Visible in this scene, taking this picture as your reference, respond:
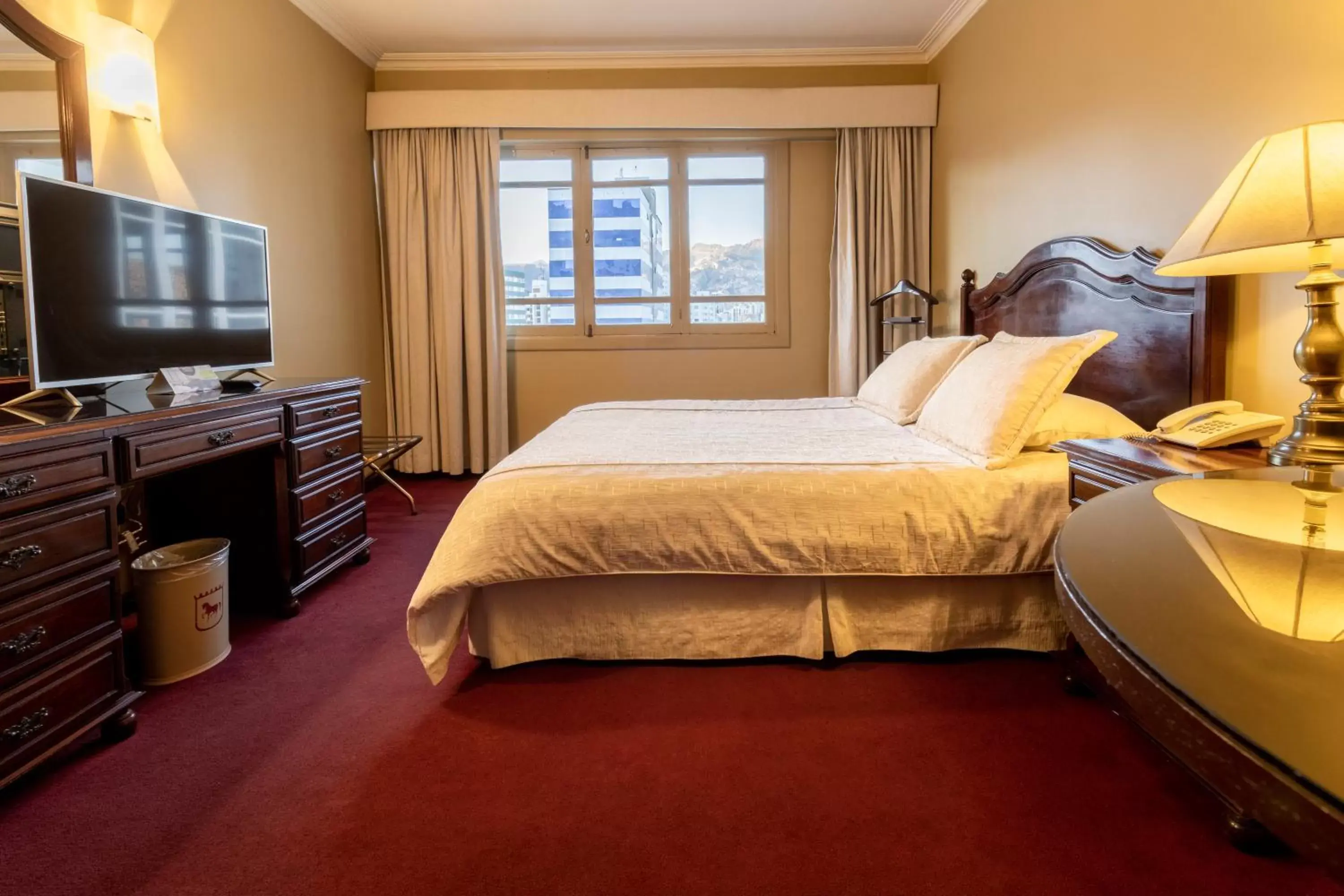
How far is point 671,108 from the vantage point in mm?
4316

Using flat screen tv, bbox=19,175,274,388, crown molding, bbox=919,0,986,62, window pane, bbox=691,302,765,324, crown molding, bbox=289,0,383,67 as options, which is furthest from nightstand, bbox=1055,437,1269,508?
crown molding, bbox=289,0,383,67

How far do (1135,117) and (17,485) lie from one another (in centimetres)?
331

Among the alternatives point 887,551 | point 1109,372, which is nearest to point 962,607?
point 887,551

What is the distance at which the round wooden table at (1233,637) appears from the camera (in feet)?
1.16

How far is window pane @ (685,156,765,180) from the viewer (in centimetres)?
466

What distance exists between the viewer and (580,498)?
1880mm

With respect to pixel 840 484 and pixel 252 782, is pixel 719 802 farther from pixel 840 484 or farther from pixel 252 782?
pixel 252 782

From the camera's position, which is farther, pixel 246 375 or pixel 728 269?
pixel 728 269

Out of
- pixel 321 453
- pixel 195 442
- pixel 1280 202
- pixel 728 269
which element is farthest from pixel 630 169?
pixel 1280 202

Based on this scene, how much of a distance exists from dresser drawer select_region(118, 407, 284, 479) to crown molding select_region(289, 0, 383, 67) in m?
2.59

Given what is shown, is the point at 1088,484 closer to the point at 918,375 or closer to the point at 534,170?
the point at 918,375

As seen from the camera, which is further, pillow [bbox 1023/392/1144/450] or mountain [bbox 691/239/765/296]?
mountain [bbox 691/239/765/296]

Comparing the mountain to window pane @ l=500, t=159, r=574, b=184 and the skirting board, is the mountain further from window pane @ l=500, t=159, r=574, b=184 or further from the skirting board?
window pane @ l=500, t=159, r=574, b=184

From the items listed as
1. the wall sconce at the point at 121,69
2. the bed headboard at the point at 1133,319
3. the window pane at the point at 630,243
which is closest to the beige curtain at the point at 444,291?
the window pane at the point at 630,243
